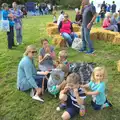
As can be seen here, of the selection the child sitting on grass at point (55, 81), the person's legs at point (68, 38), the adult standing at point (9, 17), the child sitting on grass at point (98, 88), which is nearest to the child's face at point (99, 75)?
the child sitting on grass at point (98, 88)

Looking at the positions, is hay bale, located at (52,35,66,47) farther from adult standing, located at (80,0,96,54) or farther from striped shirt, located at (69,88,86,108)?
striped shirt, located at (69,88,86,108)

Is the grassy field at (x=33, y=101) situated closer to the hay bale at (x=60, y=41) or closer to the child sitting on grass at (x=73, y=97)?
the child sitting on grass at (x=73, y=97)

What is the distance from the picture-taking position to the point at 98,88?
4.41 metres

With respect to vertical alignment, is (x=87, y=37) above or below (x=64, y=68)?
above

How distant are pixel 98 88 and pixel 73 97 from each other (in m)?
0.45

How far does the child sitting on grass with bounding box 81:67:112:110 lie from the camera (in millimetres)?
4400

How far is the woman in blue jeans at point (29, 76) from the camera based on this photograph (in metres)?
4.94

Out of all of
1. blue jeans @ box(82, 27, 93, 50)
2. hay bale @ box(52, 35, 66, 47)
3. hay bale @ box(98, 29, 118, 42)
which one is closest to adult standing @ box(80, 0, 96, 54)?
blue jeans @ box(82, 27, 93, 50)

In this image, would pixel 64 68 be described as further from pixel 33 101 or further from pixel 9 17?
pixel 9 17

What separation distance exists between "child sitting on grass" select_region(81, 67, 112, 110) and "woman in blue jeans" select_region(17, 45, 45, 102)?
3.41ft

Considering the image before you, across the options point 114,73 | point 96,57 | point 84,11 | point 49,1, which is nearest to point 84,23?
point 84,11

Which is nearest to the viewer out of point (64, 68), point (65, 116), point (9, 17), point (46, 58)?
point (65, 116)

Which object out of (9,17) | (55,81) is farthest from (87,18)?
(55,81)

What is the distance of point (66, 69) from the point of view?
5266mm
